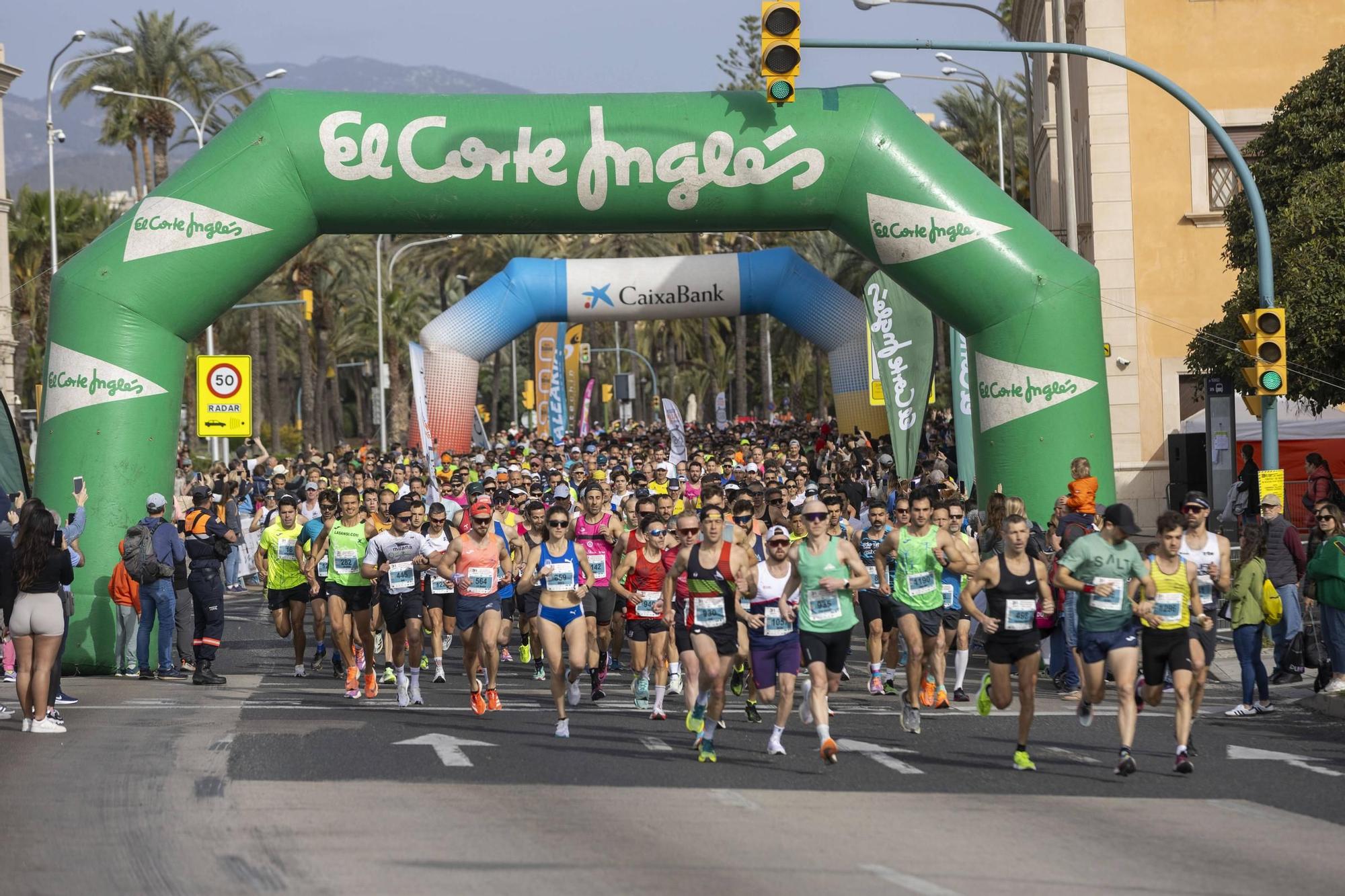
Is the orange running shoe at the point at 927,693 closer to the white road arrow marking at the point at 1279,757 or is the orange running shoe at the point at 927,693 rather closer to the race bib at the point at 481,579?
the white road arrow marking at the point at 1279,757

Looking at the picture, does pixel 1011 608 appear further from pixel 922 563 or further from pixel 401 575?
pixel 401 575

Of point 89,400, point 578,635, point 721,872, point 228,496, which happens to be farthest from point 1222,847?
point 228,496

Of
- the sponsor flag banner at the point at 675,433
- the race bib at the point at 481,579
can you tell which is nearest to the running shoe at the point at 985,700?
the race bib at the point at 481,579

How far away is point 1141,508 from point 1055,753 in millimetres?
21021

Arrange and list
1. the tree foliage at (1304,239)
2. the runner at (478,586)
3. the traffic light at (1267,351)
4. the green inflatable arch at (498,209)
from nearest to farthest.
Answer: the runner at (478,586)
the traffic light at (1267,351)
the green inflatable arch at (498,209)
the tree foliage at (1304,239)

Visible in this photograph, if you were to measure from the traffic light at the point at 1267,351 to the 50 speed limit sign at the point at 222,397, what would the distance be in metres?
17.1

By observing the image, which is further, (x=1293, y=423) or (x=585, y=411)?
(x=585, y=411)

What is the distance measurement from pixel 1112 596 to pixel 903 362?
40.2ft

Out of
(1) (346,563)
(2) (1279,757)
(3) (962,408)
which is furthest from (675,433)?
(2) (1279,757)

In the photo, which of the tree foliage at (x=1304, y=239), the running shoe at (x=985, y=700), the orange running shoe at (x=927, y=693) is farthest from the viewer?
the tree foliage at (x=1304, y=239)

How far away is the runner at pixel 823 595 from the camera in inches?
472

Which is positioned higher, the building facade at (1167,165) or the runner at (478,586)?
the building facade at (1167,165)

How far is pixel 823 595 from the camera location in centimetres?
1207

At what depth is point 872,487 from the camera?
29.2 metres
